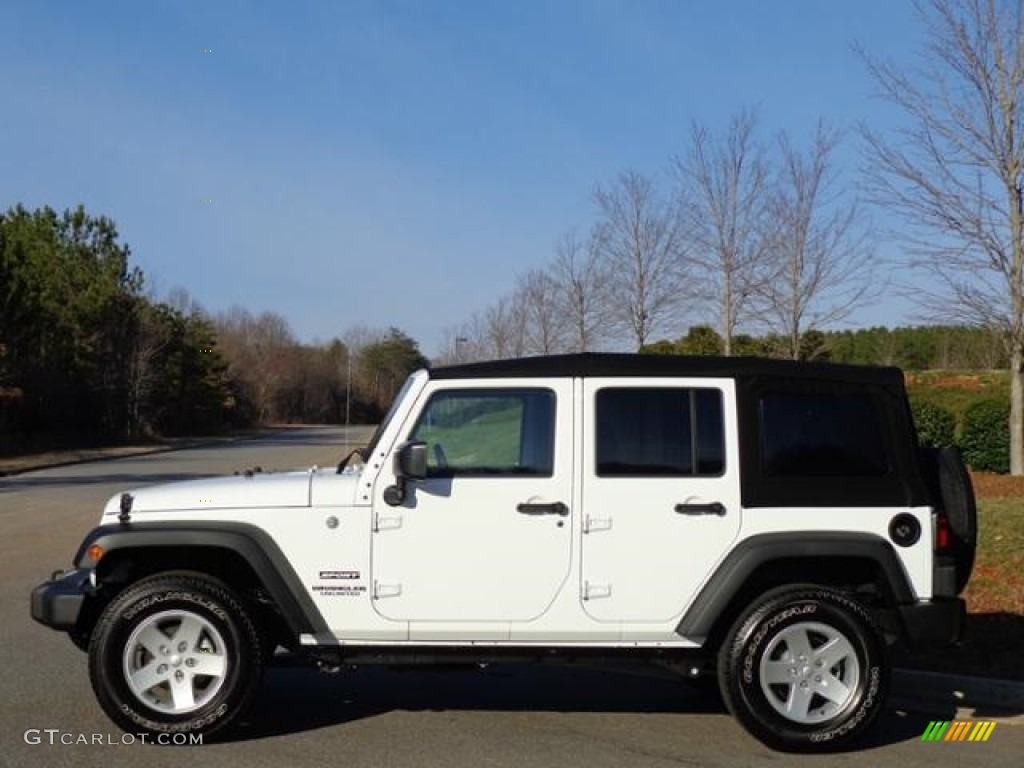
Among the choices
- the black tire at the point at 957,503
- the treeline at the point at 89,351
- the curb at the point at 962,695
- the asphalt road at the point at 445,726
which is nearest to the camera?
the asphalt road at the point at 445,726

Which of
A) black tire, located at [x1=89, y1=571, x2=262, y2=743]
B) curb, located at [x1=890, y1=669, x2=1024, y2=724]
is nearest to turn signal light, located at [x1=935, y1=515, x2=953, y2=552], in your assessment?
curb, located at [x1=890, y1=669, x2=1024, y2=724]

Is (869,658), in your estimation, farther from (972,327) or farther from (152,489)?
(972,327)

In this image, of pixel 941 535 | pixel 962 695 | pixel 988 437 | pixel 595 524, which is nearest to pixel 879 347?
pixel 988 437

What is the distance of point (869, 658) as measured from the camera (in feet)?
18.7

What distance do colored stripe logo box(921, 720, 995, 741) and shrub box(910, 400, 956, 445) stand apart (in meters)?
15.3

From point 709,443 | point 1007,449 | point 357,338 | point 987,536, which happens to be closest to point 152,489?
point 709,443

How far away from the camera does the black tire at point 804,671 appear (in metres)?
5.70

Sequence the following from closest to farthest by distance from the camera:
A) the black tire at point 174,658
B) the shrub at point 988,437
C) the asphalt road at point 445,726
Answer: the asphalt road at point 445,726
the black tire at point 174,658
the shrub at point 988,437

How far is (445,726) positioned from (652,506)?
1632 millimetres

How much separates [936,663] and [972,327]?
10.1 m

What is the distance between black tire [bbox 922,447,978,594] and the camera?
598 cm

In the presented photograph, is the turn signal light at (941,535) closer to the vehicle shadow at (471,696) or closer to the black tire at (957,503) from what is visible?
the black tire at (957,503)

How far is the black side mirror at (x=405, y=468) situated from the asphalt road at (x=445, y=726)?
1236 millimetres

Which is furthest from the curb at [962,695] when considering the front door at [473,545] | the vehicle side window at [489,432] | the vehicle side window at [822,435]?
the vehicle side window at [489,432]
